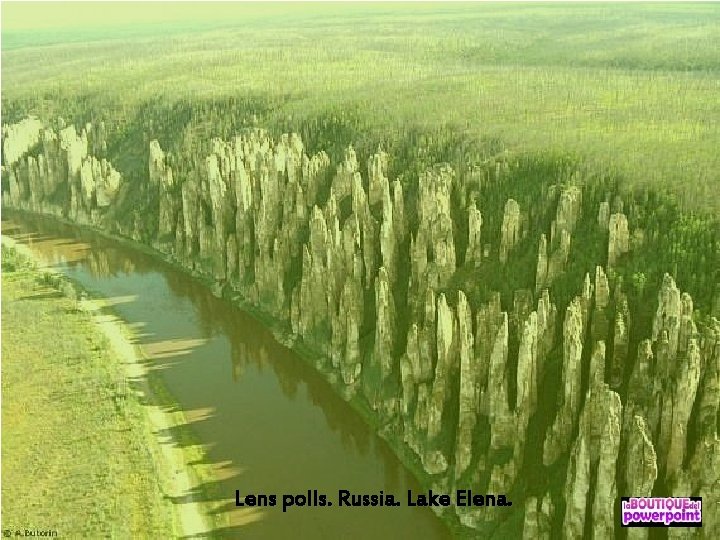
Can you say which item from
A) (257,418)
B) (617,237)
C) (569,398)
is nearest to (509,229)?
(617,237)

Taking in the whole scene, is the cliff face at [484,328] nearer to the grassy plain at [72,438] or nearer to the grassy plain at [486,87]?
the grassy plain at [486,87]

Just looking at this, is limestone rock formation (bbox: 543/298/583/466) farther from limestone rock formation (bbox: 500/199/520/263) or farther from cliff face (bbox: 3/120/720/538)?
limestone rock formation (bbox: 500/199/520/263)

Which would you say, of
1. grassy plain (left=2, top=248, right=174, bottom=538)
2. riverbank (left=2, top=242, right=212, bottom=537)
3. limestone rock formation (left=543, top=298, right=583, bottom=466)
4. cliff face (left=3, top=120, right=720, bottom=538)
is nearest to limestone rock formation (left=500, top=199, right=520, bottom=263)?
cliff face (left=3, top=120, right=720, bottom=538)

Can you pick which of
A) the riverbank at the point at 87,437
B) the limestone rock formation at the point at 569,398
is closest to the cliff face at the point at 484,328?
the limestone rock formation at the point at 569,398

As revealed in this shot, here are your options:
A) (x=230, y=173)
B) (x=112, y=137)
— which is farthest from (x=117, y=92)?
(x=230, y=173)

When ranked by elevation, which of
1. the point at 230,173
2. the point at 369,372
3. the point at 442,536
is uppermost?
the point at 230,173

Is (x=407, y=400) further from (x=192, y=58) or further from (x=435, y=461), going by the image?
(x=192, y=58)
